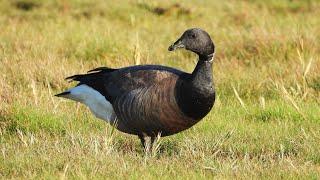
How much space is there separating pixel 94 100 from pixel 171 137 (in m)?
0.90

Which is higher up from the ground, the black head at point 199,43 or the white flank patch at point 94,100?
the black head at point 199,43

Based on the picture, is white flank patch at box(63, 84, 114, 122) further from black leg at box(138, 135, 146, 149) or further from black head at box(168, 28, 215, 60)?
black head at box(168, 28, 215, 60)

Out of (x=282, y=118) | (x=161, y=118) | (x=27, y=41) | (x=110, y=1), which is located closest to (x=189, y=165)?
(x=161, y=118)

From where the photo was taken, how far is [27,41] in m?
11.7

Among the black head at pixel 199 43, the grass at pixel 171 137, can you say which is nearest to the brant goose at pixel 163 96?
the black head at pixel 199 43

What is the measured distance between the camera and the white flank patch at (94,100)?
24.0 ft

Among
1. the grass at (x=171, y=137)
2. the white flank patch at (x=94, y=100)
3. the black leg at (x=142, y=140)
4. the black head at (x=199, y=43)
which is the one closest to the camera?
the grass at (x=171, y=137)

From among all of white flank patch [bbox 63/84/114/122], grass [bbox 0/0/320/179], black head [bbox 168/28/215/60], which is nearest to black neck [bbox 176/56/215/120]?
black head [bbox 168/28/215/60]

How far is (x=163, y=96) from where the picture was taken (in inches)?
265

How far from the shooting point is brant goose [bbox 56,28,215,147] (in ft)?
21.9

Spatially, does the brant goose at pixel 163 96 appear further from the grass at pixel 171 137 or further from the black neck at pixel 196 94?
the grass at pixel 171 137

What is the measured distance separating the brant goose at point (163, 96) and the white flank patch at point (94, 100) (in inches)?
0.6

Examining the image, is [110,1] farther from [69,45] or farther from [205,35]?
[205,35]

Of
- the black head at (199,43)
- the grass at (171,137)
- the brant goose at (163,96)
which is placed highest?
the black head at (199,43)
